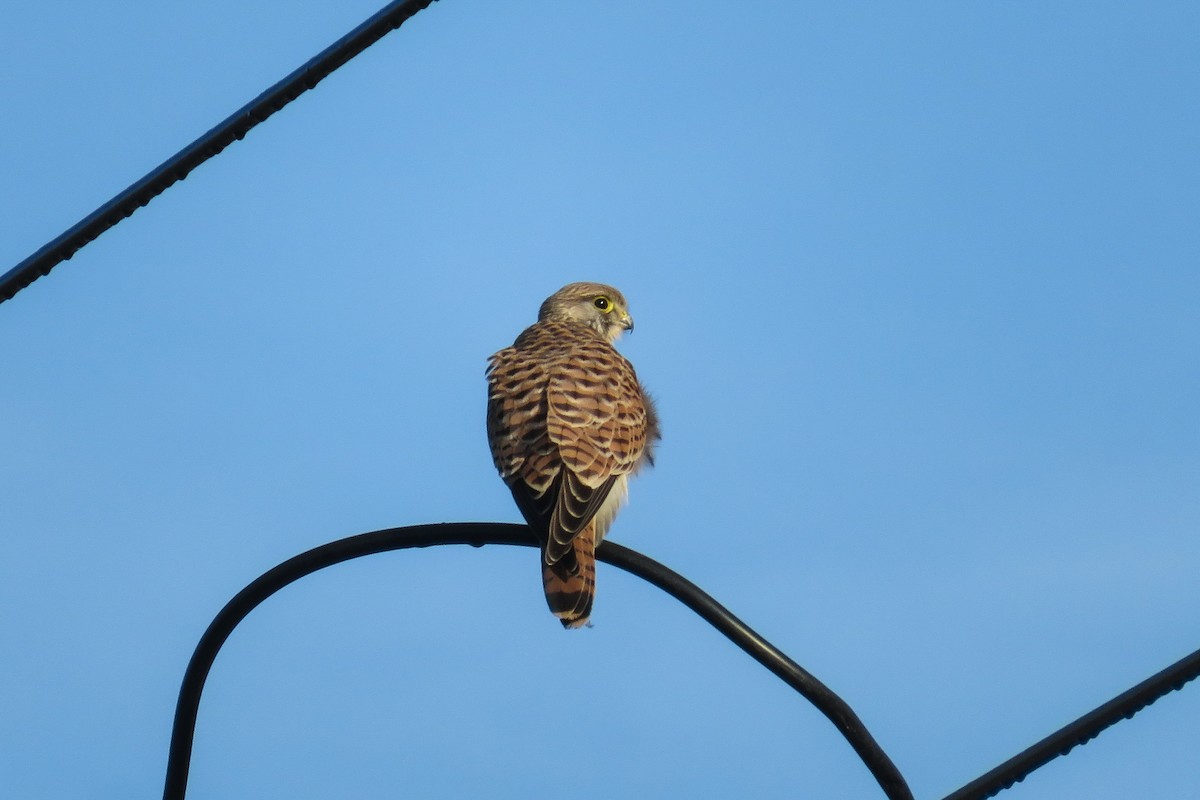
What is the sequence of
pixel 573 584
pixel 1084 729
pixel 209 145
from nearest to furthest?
pixel 1084 729 < pixel 209 145 < pixel 573 584

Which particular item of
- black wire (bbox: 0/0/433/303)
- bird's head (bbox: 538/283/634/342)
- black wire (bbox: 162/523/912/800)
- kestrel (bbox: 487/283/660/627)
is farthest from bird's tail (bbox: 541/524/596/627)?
bird's head (bbox: 538/283/634/342)

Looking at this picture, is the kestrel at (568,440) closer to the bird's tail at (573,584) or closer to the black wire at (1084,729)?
the bird's tail at (573,584)

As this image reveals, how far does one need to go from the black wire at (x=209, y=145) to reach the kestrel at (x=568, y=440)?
1689 mm

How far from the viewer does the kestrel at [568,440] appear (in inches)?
218

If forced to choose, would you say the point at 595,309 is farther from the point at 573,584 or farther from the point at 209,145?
the point at 209,145

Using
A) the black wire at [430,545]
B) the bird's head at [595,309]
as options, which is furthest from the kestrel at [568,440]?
the bird's head at [595,309]

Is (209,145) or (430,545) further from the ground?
(209,145)

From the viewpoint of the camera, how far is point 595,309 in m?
8.79

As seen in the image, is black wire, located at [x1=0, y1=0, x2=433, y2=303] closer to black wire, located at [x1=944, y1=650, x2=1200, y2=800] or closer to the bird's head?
black wire, located at [x1=944, y1=650, x2=1200, y2=800]

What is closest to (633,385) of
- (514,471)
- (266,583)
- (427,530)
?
(514,471)

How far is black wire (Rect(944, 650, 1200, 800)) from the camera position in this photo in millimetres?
3748

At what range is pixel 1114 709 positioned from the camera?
375cm

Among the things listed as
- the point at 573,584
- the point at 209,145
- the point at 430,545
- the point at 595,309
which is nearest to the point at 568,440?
the point at 573,584

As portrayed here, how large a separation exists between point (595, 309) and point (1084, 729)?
17.4 feet
